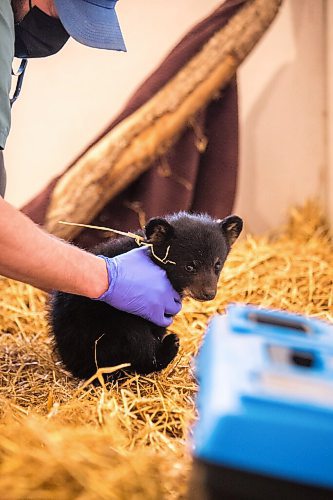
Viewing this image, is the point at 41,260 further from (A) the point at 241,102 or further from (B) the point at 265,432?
(A) the point at 241,102

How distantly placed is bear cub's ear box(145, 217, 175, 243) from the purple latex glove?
5 centimetres

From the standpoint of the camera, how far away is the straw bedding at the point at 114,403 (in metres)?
1.18

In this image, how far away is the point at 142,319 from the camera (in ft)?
6.75

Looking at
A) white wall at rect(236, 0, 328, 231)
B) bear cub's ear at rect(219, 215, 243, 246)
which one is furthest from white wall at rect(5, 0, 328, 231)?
bear cub's ear at rect(219, 215, 243, 246)

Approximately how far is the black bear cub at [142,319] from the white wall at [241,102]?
81.8 inches

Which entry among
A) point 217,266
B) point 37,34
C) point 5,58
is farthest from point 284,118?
point 5,58

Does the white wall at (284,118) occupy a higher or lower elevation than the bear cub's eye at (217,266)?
lower

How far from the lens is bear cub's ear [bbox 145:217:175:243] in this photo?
201cm

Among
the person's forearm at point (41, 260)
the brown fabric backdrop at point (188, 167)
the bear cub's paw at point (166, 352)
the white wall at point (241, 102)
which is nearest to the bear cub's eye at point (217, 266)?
the bear cub's paw at point (166, 352)

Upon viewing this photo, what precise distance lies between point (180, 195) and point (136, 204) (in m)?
0.26

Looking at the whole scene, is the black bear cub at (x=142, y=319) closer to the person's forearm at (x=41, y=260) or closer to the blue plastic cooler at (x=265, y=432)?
the person's forearm at (x=41, y=260)

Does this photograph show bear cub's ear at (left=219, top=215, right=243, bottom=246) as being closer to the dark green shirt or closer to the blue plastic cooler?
the dark green shirt

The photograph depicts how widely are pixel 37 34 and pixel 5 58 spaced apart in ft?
2.34

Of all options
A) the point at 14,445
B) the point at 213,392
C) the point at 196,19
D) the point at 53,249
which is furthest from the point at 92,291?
the point at 196,19
